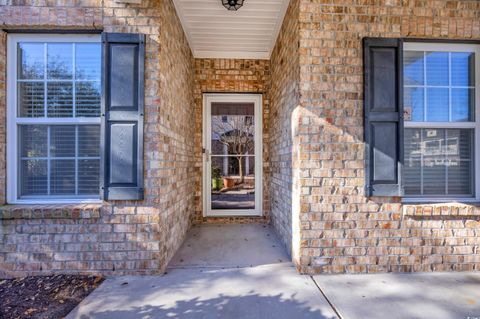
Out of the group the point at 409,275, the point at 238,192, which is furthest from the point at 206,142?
the point at 409,275

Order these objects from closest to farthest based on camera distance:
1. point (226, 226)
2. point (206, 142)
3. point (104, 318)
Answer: point (104, 318) < point (226, 226) < point (206, 142)

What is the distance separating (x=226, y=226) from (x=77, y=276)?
2.03 metres

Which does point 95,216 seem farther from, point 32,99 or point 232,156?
point 232,156

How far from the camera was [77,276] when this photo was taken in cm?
225

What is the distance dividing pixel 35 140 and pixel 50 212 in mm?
760

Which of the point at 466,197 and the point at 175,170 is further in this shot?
the point at 175,170

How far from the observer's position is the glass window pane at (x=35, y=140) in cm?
240

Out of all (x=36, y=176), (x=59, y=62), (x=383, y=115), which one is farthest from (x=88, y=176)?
(x=383, y=115)

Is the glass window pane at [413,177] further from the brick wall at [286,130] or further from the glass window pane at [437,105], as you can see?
the brick wall at [286,130]

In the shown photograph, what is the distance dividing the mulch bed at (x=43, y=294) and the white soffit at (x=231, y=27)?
2.97 metres

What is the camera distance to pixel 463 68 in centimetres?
254

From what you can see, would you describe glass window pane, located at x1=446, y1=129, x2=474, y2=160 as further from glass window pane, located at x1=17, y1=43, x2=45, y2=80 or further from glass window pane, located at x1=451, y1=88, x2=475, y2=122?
glass window pane, located at x1=17, y1=43, x2=45, y2=80

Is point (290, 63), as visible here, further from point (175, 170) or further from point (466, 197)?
point (466, 197)

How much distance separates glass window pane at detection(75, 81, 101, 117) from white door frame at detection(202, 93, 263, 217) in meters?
1.87
